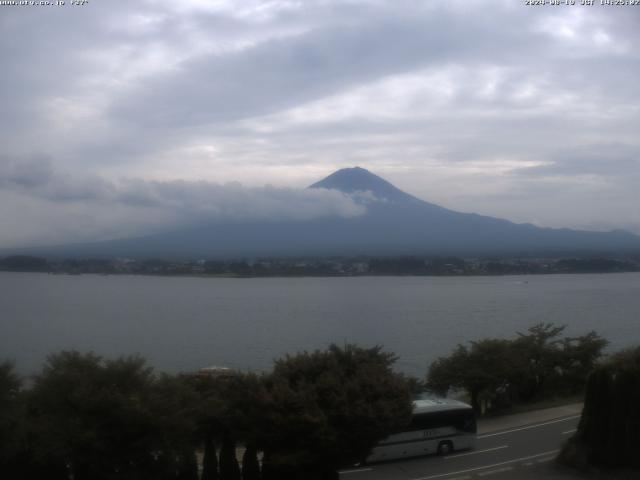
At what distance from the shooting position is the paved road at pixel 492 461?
14.4 meters

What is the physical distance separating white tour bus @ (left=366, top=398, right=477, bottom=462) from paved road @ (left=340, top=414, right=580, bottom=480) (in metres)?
0.19

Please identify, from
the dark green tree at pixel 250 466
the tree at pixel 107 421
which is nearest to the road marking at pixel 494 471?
the dark green tree at pixel 250 466

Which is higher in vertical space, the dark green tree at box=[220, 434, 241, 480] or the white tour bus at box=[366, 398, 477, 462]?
the dark green tree at box=[220, 434, 241, 480]

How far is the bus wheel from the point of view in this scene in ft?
55.5

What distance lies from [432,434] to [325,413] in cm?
537

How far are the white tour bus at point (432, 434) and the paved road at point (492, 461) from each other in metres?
0.19

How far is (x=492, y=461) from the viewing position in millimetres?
15875

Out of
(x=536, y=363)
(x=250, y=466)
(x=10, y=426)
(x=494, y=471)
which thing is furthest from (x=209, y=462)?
(x=536, y=363)

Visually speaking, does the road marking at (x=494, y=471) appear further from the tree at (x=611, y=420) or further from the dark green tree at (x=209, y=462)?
the dark green tree at (x=209, y=462)

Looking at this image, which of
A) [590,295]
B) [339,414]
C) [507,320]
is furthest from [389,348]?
[590,295]

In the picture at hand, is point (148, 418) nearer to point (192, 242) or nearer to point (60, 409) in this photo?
point (60, 409)

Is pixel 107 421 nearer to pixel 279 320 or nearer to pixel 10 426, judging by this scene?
pixel 10 426

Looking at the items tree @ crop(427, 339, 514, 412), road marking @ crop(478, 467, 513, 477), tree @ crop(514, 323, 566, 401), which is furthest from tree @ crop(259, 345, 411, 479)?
tree @ crop(514, 323, 566, 401)

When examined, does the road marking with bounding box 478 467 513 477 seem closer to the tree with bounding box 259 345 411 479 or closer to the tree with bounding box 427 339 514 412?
the tree with bounding box 259 345 411 479
